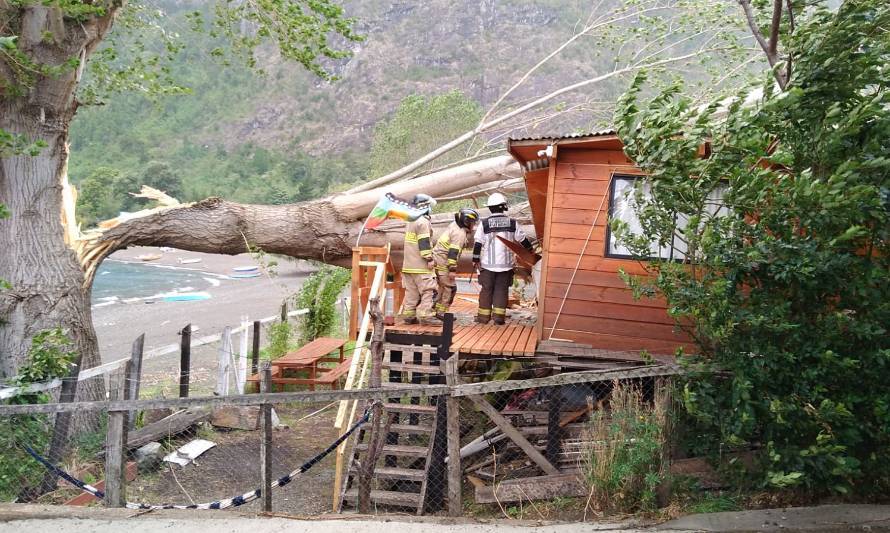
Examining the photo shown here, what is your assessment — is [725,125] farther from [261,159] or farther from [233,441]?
[261,159]

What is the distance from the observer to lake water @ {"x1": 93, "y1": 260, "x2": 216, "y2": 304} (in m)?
41.1

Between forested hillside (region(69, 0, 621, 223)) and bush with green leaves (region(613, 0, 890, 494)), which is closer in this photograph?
bush with green leaves (region(613, 0, 890, 494))

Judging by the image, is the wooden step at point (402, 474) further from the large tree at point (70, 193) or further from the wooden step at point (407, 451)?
the large tree at point (70, 193)

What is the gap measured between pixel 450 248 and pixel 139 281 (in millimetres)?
42227

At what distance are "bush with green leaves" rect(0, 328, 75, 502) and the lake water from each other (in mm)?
31150

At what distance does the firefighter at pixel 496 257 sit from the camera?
9250 millimetres

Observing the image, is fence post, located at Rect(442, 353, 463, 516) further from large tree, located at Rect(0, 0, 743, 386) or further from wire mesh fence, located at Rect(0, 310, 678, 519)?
large tree, located at Rect(0, 0, 743, 386)

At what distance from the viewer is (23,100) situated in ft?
31.6

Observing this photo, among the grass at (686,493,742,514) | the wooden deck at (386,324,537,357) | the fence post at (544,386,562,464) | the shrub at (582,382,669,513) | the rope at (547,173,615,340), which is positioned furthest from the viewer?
the rope at (547,173,615,340)

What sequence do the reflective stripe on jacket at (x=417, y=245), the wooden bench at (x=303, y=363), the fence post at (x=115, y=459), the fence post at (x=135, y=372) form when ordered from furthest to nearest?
the wooden bench at (x=303, y=363) < the reflective stripe on jacket at (x=417, y=245) < the fence post at (x=135, y=372) < the fence post at (x=115, y=459)

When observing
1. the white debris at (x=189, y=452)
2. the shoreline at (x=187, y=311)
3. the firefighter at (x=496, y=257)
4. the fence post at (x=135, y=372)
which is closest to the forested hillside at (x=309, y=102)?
the shoreline at (x=187, y=311)

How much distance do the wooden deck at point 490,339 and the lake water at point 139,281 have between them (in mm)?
32594

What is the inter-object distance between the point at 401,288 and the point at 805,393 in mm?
6776

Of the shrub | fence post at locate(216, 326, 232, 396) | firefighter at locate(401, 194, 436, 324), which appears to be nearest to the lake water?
fence post at locate(216, 326, 232, 396)
